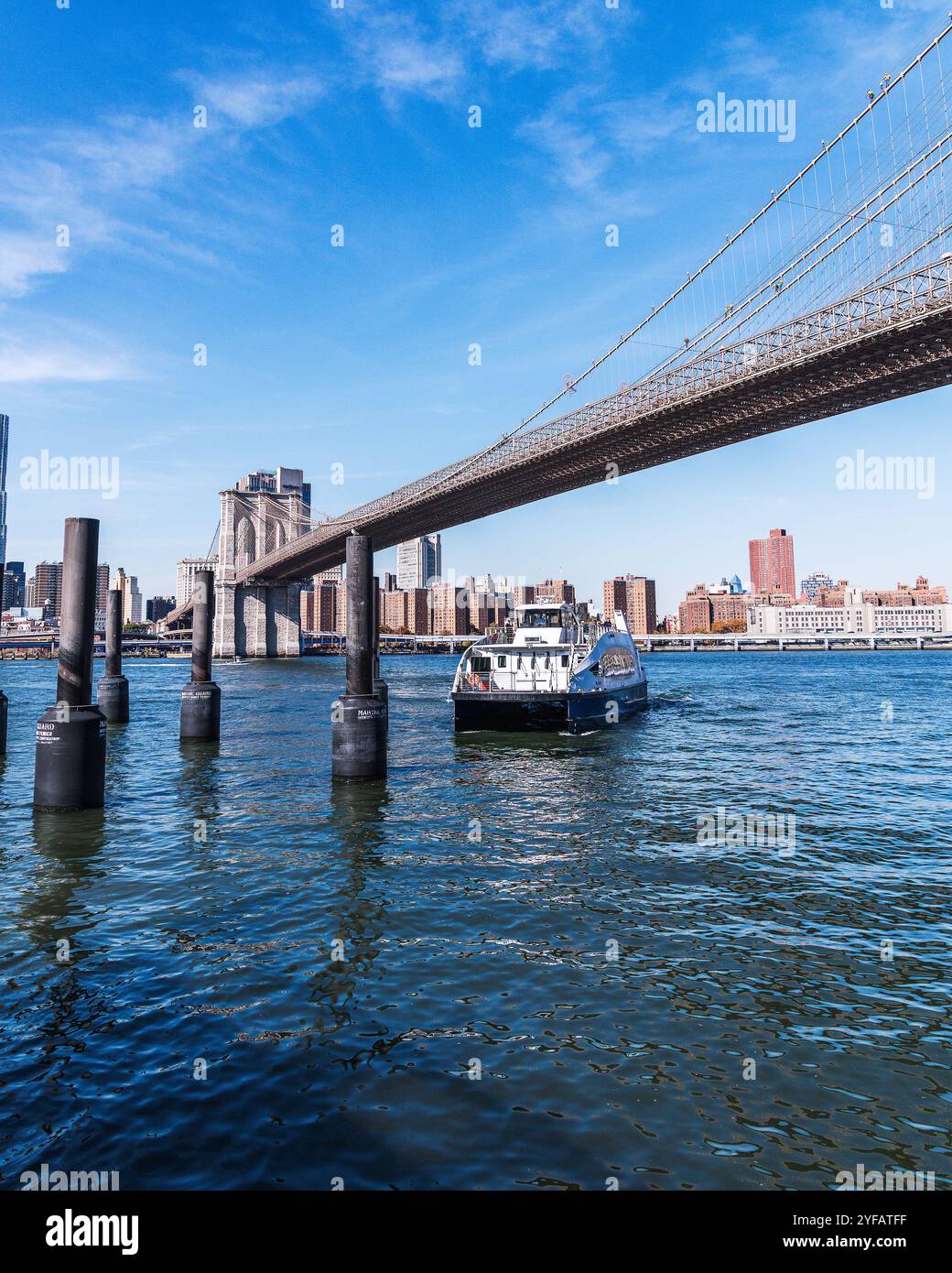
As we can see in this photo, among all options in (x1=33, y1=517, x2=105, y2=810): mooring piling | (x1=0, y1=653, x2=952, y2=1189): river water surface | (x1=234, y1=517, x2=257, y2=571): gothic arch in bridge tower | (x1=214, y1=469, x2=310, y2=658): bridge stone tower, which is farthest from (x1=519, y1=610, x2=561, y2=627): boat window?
(x1=234, y1=517, x2=257, y2=571): gothic arch in bridge tower

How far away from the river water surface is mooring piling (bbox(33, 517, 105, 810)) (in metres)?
0.78

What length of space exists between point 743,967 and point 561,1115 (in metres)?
3.37

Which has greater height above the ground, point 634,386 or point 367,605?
point 634,386

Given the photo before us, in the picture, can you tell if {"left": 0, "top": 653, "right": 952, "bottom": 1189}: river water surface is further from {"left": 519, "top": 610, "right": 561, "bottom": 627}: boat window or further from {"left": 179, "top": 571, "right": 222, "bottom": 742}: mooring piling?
{"left": 519, "top": 610, "right": 561, "bottom": 627}: boat window

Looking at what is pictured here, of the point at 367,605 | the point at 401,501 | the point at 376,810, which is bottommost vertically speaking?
the point at 376,810

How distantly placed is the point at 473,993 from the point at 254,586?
12149 cm

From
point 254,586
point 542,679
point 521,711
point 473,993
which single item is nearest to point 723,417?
point 542,679

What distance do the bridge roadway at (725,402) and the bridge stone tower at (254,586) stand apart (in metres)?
46.0

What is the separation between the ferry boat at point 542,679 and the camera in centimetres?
2883

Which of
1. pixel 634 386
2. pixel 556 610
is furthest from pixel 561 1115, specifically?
pixel 634 386

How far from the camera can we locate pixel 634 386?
5609 centimetres

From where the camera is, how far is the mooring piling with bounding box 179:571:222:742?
26844 millimetres

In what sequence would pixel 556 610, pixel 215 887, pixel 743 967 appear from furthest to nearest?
pixel 556 610 < pixel 215 887 < pixel 743 967
